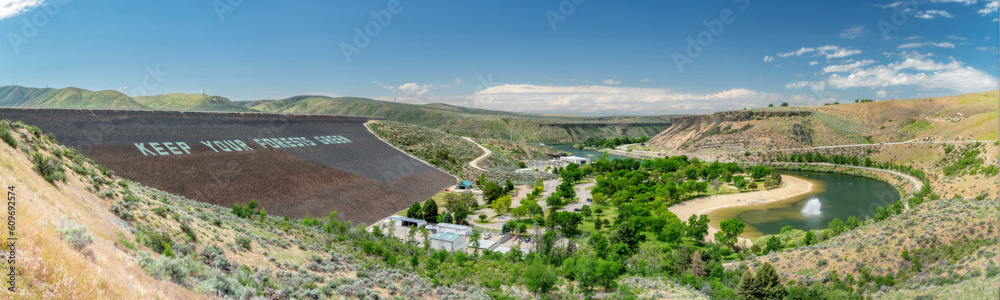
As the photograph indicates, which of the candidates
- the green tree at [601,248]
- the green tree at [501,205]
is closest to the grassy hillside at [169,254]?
the green tree at [601,248]

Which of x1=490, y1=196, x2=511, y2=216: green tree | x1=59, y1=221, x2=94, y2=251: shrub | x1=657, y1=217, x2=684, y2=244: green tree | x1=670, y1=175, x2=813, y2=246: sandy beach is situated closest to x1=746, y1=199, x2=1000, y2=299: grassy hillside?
x1=657, y1=217, x2=684, y2=244: green tree

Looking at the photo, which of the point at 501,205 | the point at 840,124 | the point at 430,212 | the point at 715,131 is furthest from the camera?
the point at 715,131

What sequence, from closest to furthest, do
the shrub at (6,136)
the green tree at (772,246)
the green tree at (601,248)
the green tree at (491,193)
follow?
the shrub at (6,136) → the green tree at (601,248) → the green tree at (772,246) → the green tree at (491,193)

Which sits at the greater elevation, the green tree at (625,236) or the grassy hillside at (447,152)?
the grassy hillside at (447,152)

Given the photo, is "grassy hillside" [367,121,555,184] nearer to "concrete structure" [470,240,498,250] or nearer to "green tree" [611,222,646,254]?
"concrete structure" [470,240,498,250]

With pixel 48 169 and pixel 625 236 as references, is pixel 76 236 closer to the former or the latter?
pixel 48 169

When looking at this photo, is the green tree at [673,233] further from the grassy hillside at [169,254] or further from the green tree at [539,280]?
the green tree at [539,280]

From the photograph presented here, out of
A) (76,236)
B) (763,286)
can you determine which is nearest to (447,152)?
(763,286)
